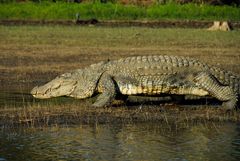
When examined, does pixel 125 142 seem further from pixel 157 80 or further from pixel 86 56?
pixel 86 56

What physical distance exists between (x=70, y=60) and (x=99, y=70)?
8.46m

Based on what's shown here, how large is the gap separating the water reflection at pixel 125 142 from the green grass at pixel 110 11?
108 feet

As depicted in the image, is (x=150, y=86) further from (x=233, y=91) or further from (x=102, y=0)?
(x=102, y=0)

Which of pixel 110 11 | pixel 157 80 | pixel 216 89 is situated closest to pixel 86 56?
pixel 157 80

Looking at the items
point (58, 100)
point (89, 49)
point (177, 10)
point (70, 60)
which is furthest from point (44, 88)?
point (177, 10)

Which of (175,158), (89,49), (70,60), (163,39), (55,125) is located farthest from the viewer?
(163,39)

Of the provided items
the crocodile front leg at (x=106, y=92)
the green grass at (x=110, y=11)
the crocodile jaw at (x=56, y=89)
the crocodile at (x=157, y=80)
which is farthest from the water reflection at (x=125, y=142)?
the green grass at (x=110, y=11)

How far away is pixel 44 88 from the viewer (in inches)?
534

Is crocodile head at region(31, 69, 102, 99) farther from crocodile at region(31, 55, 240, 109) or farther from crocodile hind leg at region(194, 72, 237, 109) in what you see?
crocodile hind leg at region(194, 72, 237, 109)

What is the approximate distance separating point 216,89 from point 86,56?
398 inches

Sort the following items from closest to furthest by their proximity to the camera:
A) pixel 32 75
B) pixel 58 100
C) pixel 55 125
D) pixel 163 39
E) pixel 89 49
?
1. pixel 55 125
2. pixel 58 100
3. pixel 32 75
4. pixel 89 49
5. pixel 163 39

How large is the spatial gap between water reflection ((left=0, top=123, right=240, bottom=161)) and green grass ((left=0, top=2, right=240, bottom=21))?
108ft

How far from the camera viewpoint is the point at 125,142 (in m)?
10.4

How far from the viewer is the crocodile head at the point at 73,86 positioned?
13.2 metres
